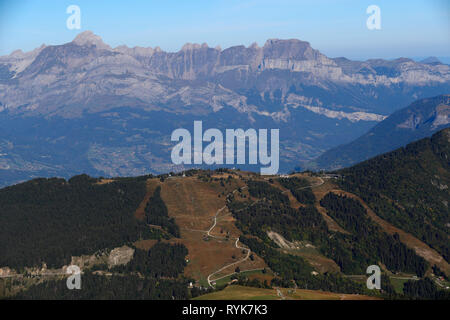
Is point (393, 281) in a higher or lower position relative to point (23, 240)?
lower

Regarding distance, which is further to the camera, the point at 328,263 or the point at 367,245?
the point at 367,245

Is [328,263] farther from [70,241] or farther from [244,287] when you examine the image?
[70,241]

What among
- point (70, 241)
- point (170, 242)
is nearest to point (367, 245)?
point (170, 242)

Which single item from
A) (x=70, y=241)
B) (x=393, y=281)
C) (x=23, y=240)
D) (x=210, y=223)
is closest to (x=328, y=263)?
(x=393, y=281)

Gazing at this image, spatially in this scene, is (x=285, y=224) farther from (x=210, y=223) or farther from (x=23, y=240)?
(x=23, y=240)
